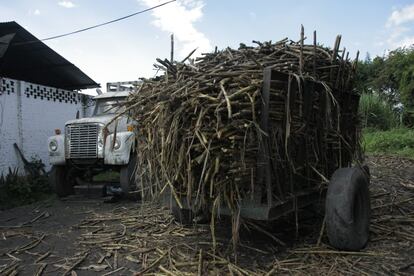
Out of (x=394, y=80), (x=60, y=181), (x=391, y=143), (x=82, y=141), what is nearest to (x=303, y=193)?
(x=82, y=141)

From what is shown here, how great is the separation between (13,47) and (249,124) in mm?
9393

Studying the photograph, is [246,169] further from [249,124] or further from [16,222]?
[16,222]

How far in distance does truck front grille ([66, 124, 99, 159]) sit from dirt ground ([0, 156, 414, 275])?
5.15 ft

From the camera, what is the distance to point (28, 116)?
10.8 m

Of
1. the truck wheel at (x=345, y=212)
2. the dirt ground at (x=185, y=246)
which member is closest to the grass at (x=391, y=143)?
the dirt ground at (x=185, y=246)

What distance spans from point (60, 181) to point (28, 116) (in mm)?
3085

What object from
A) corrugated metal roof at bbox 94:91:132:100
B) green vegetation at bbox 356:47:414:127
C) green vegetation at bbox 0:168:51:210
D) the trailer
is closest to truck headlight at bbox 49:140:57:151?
green vegetation at bbox 0:168:51:210

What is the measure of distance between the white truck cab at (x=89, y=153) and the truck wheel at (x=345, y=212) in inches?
175

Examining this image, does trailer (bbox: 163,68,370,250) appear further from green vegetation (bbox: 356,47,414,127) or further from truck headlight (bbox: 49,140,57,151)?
green vegetation (bbox: 356,47,414,127)

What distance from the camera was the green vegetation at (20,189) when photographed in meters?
8.67

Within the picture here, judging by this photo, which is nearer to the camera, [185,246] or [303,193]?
[303,193]

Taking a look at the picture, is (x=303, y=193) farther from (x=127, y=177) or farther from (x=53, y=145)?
(x=53, y=145)

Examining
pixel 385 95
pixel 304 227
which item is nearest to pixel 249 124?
pixel 304 227

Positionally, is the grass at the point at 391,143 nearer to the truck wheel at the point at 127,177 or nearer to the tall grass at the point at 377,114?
the tall grass at the point at 377,114
